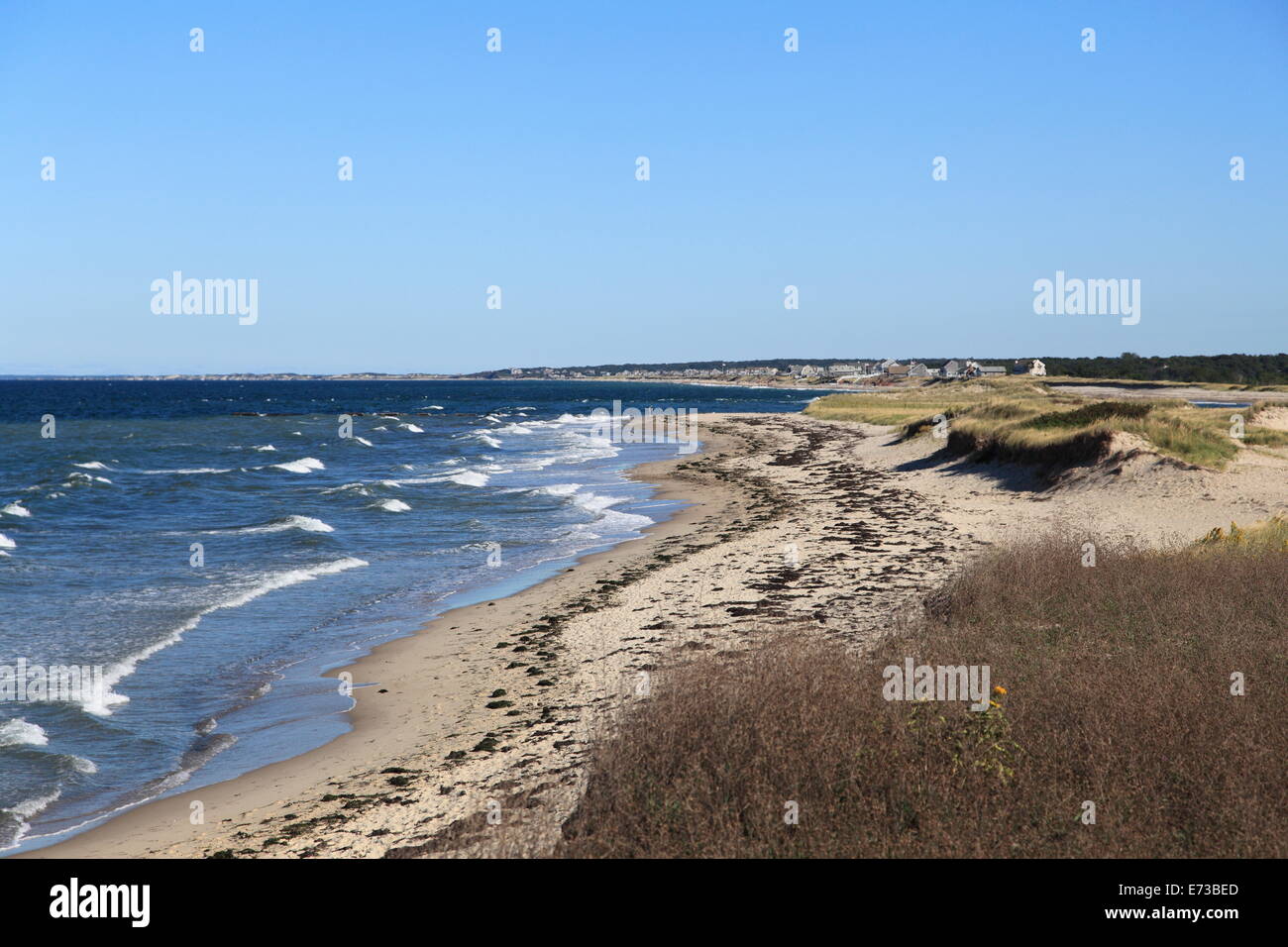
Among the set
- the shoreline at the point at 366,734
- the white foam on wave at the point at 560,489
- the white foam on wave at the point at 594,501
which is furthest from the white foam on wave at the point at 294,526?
the shoreline at the point at 366,734

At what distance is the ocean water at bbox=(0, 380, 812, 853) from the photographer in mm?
10961

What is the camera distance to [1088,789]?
257 inches

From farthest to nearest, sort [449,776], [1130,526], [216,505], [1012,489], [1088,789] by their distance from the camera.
Result: [216,505] < [1012,489] < [1130,526] < [449,776] < [1088,789]

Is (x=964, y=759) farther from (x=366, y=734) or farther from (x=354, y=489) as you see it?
(x=354, y=489)

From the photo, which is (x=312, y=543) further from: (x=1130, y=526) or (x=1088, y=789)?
(x=1088, y=789)

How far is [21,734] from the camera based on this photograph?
36.8 ft

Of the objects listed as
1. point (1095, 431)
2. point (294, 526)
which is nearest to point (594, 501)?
point (294, 526)

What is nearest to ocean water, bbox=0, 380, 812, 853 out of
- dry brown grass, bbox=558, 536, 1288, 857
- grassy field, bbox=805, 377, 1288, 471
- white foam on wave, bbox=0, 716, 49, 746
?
white foam on wave, bbox=0, 716, 49, 746

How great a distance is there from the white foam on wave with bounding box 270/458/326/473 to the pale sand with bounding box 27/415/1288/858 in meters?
23.5

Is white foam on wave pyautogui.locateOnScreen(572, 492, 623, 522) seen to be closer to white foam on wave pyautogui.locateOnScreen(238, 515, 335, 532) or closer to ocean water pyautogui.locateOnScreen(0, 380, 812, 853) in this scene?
ocean water pyautogui.locateOnScreen(0, 380, 812, 853)

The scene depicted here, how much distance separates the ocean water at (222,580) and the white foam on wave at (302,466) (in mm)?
359

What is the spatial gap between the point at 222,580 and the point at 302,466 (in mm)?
30159
